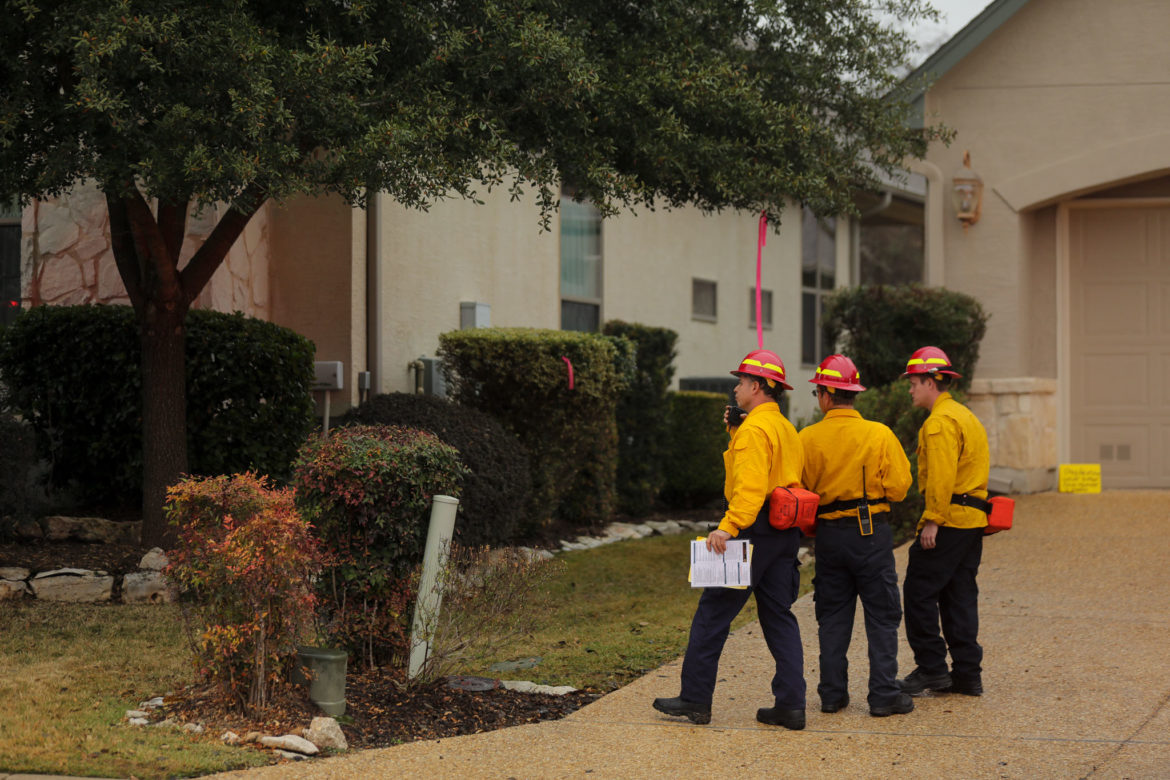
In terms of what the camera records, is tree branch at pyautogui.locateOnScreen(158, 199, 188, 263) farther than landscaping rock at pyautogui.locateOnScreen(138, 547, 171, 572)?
Yes

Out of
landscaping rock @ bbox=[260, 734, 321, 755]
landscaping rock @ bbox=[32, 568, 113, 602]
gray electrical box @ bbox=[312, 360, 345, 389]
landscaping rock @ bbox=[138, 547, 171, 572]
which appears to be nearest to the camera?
landscaping rock @ bbox=[260, 734, 321, 755]

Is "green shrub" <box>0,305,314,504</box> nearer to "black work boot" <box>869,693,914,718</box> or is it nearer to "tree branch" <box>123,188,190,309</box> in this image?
"tree branch" <box>123,188,190,309</box>

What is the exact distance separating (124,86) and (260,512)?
10.3ft

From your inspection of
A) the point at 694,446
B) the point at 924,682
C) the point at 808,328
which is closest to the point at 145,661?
the point at 924,682

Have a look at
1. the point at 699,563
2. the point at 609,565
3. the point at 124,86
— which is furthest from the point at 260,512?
the point at 609,565

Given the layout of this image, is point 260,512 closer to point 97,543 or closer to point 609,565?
point 97,543

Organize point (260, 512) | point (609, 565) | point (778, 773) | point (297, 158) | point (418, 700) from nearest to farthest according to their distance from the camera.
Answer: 1. point (778, 773)
2. point (260, 512)
3. point (418, 700)
4. point (297, 158)
5. point (609, 565)

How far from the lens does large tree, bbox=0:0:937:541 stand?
7.11 metres

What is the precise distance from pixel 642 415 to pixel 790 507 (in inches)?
314

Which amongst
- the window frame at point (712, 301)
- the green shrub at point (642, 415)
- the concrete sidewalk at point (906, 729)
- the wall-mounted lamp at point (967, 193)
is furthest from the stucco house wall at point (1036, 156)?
the concrete sidewalk at point (906, 729)

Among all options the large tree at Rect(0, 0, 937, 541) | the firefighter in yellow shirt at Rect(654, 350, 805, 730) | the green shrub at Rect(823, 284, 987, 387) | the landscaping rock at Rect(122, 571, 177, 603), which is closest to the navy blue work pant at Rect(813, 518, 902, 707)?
the firefighter in yellow shirt at Rect(654, 350, 805, 730)

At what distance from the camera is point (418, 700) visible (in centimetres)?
614

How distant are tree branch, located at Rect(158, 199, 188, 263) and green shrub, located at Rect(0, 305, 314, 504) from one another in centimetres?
68

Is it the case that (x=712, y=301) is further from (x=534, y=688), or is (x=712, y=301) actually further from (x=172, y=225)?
(x=534, y=688)
